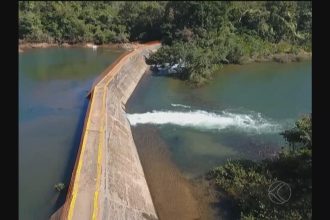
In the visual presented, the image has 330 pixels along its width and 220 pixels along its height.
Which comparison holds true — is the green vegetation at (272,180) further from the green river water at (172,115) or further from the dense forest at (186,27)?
the dense forest at (186,27)

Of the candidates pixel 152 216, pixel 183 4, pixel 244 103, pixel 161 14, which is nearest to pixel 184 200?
pixel 152 216

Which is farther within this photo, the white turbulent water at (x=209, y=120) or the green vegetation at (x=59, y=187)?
the white turbulent water at (x=209, y=120)

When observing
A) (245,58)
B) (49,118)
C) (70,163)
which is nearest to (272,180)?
(70,163)

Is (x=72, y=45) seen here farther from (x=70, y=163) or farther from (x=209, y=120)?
(x=70, y=163)

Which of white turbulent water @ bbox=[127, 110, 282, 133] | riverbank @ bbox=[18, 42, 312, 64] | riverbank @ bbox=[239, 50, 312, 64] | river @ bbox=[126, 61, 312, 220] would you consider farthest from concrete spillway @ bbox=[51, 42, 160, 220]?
riverbank @ bbox=[239, 50, 312, 64]

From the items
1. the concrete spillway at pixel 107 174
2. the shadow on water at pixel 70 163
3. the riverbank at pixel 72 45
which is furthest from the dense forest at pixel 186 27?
the concrete spillway at pixel 107 174

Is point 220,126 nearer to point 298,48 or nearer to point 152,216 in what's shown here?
A: point 152,216
